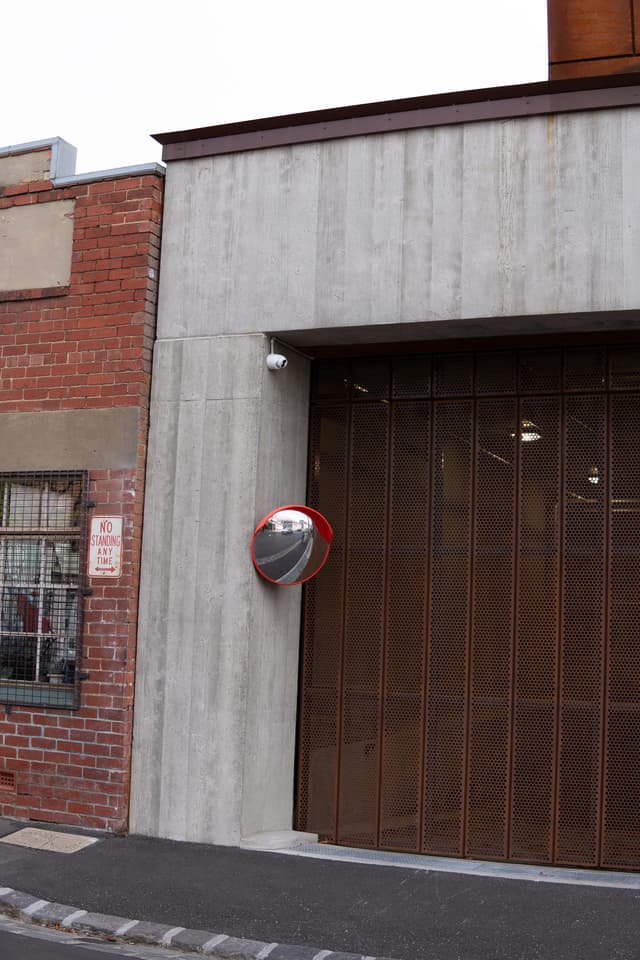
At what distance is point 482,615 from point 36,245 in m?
4.70

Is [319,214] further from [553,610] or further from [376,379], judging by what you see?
[553,610]

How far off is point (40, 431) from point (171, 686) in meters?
2.34

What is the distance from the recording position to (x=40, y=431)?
9031mm

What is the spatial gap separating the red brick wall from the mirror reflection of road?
1.06 metres

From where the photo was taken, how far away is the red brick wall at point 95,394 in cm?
848

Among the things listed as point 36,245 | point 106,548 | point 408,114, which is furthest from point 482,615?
point 36,245

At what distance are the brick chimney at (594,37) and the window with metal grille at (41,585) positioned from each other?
16.9 ft

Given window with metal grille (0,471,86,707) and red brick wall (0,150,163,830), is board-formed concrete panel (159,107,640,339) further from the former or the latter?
window with metal grille (0,471,86,707)

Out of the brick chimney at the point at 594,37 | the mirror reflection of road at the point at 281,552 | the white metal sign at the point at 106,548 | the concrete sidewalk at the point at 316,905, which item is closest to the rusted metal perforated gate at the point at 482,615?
the mirror reflection of road at the point at 281,552

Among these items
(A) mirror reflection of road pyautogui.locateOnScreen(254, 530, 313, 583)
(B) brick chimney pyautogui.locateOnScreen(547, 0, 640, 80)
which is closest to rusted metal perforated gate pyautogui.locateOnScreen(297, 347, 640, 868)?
(A) mirror reflection of road pyautogui.locateOnScreen(254, 530, 313, 583)

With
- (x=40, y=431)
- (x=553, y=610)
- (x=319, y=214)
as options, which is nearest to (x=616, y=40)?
(x=319, y=214)

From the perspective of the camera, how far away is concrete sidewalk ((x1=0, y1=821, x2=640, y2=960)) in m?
6.05

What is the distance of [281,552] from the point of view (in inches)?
323

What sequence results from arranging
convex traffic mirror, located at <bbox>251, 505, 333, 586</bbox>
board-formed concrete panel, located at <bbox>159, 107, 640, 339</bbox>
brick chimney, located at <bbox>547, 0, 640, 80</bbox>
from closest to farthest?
board-formed concrete panel, located at <bbox>159, 107, 640, 339</bbox>
convex traffic mirror, located at <bbox>251, 505, 333, 586</bbox>
brick chimney, located at <bbox>547, 0, 640, 80</bbox>
